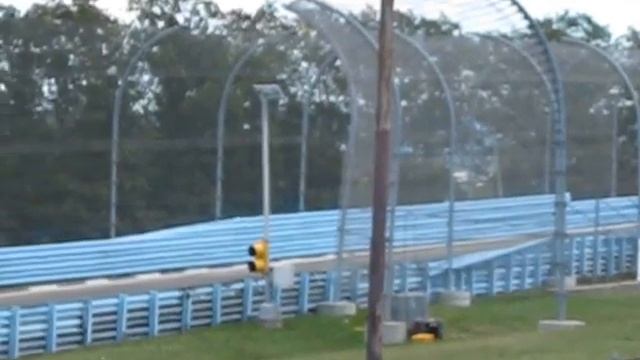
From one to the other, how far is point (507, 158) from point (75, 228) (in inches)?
342

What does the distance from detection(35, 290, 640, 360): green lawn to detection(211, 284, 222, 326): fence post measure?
375 millimetres

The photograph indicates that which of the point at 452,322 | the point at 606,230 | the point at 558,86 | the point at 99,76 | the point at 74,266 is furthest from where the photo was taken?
Answer: the point at 606,230

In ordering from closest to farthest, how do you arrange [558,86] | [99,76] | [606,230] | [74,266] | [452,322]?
[558,86] < [452,322] < [74,266] < [99,76] < [606,230]

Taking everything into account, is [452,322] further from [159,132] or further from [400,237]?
[159,132]

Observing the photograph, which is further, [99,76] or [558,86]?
[99,76]

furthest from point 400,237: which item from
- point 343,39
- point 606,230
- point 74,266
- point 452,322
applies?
point 606,230

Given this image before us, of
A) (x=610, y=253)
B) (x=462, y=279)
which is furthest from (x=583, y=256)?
(x=462, y=279)

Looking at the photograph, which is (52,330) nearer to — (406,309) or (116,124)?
(406,309)

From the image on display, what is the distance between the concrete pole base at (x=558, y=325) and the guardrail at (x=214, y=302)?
3.28 meters

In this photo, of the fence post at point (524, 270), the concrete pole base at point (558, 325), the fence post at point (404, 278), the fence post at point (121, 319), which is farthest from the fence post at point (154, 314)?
the fence post at point (524, 270)

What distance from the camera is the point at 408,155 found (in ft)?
104

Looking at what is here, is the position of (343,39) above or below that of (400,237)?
above

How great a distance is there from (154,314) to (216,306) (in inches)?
61.2

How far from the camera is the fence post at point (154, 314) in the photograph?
31.7 m
